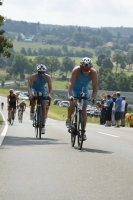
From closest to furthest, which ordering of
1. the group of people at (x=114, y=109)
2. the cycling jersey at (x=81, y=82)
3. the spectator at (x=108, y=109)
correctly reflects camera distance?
the cycling jersey at (x=81, y=82), the group of people at (x=114, y=109), the spectator at (x=108, y=109)

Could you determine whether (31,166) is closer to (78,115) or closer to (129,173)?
(129,173)

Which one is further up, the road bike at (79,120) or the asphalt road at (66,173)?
the road bike at (79,120)

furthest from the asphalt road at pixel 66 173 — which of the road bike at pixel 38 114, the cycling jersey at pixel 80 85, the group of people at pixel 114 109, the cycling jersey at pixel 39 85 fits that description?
the group of people at pixel 114 109

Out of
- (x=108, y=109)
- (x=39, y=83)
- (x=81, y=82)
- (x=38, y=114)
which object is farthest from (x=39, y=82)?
(x=108, y=109)

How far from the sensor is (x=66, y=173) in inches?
367

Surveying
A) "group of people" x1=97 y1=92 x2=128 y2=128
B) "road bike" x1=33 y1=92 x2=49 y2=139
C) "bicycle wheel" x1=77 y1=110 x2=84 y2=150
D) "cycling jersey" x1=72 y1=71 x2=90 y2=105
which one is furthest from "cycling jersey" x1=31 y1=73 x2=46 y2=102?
"group of people" x1=97 y1=92 x2=128 y2=128

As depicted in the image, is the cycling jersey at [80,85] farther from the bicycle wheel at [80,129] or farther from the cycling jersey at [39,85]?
the cycling jersey at [39,85]

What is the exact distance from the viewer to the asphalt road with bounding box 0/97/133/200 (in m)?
7.59

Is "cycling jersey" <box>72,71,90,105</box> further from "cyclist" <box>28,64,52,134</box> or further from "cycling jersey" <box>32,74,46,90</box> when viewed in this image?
"cycling jersey" <box>32,74,46,90</box>

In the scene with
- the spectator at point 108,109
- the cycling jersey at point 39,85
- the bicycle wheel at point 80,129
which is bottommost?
the spectator at point 108,109

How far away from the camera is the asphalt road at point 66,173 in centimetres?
759

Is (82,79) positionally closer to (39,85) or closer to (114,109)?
(39,85)

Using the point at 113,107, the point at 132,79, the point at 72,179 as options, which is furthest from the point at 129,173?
the point at 132,79

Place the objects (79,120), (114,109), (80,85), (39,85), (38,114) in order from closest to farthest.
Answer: (79,120)
(80,85)
(39,85)
(38,114)
(114,109)
